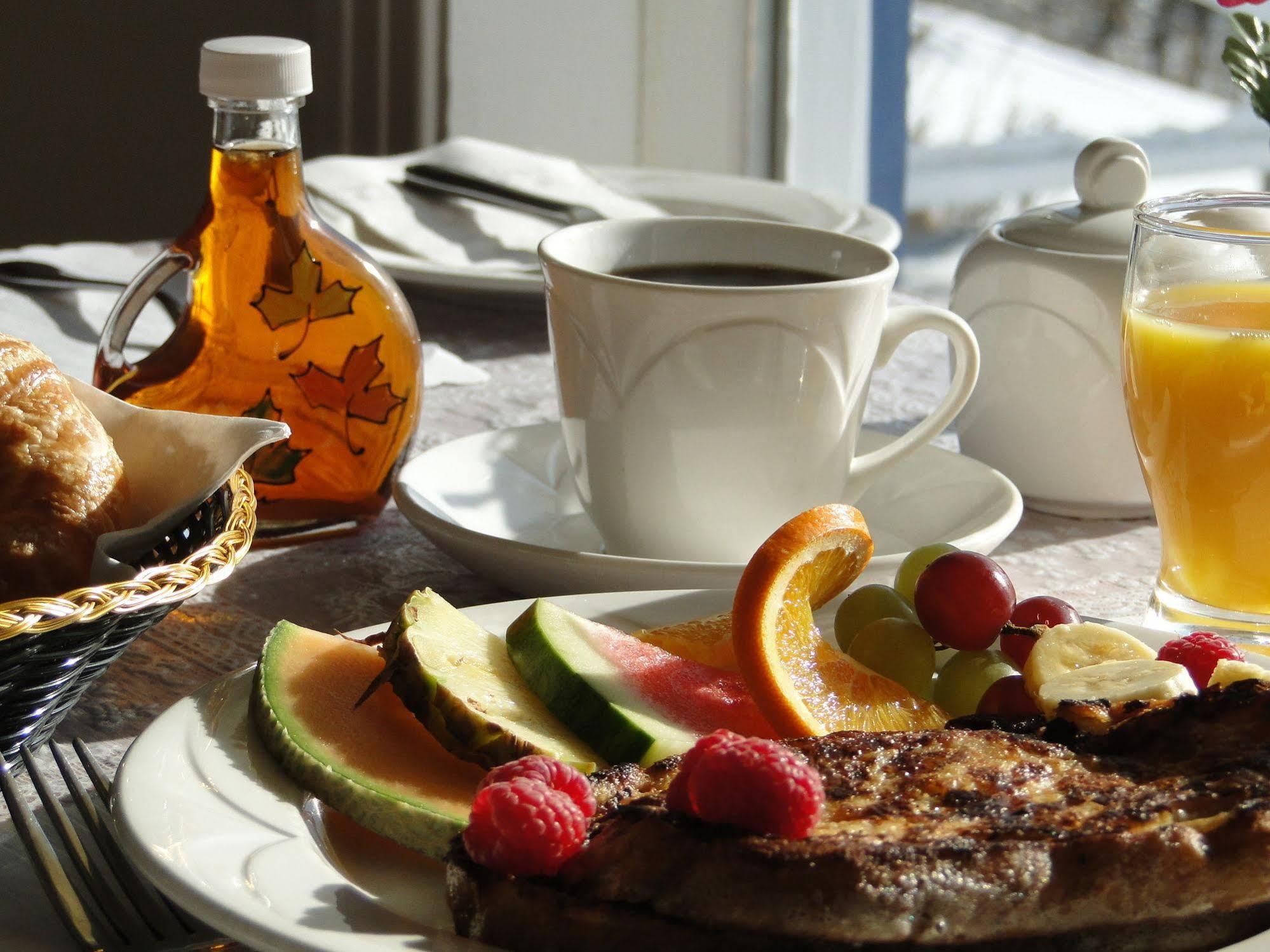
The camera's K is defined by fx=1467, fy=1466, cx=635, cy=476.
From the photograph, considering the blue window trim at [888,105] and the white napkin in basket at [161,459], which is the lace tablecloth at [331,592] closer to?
the white napkin in basket at [161,459]

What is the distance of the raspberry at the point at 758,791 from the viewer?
1.81 feet

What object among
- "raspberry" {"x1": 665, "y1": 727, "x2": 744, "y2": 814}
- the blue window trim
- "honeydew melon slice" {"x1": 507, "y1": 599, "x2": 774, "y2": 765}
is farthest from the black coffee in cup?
the blue window trim

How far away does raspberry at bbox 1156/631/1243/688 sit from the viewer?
79cm

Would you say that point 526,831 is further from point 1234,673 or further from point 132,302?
point 132,302

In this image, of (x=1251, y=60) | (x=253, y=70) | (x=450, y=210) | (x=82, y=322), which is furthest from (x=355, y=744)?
(x=450, y=210)

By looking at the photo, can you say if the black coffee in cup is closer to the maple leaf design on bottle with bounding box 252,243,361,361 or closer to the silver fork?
the maple leaf design on bottle with bounding box 252,243,361,361

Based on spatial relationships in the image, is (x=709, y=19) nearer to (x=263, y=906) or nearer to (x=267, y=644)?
(x=267, y=644)

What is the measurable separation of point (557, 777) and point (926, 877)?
0.16m

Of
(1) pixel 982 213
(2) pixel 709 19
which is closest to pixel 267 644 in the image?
(2) pixel 709 19

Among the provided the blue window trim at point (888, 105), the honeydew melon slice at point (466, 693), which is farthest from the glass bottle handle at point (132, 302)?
the blue window trim at point (888, 105)

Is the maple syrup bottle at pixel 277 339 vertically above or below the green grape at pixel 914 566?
above

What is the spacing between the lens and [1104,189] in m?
1.22

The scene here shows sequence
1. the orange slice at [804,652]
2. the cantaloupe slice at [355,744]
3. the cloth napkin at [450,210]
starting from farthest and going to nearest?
the cloth napkin at [450,210], the orange slice at [804,652], the cantaloupe slice at [355,744]

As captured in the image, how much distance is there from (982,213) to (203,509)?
5127 mm
